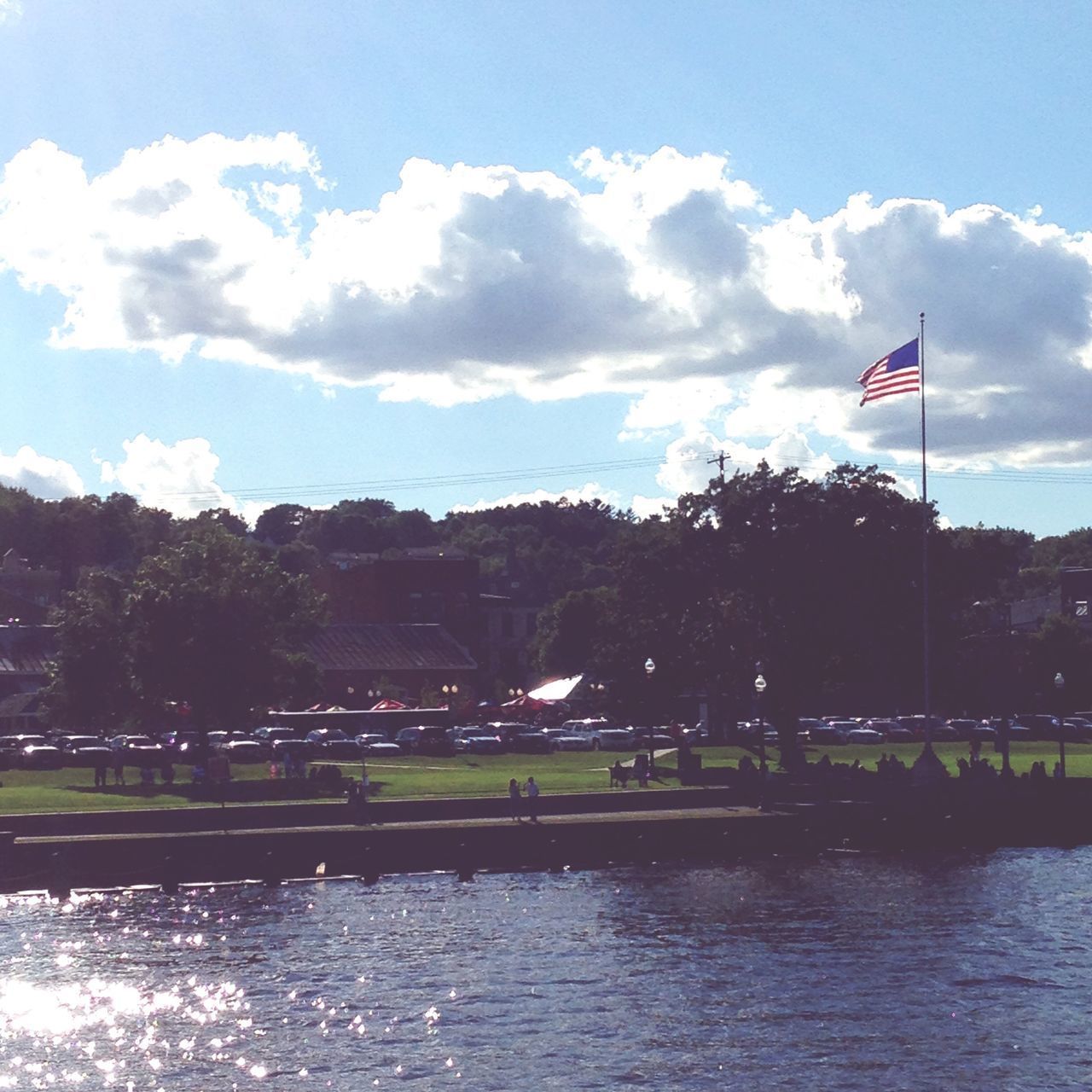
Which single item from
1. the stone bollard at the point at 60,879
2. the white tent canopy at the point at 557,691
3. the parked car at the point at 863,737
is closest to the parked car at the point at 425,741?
the parked car at the point at 863,737

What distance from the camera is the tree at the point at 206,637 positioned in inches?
3022

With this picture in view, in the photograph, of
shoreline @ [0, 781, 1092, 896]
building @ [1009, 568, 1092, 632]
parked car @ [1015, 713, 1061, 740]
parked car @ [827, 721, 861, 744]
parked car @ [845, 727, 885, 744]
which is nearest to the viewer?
shoreline @ [0, 781, 1092, 896]

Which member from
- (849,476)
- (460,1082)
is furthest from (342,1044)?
(849,476)

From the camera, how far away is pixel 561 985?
3959cm

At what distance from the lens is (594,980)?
1578 inches

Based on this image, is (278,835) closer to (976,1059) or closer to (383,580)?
(976,1059)

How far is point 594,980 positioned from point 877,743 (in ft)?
208

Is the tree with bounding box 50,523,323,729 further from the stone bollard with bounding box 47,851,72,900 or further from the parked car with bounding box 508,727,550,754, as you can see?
the stone bollard with bounding box 47,851,72,900

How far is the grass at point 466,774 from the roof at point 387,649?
36804mm

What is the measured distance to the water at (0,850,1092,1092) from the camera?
107 feet

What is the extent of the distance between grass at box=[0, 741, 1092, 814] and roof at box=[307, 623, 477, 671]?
3680cm

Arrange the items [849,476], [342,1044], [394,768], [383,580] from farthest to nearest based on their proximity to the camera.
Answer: [383,580], [394,768], [849,476], [342,1044]

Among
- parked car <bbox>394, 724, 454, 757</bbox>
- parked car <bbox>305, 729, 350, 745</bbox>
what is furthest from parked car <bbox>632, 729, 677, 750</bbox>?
parked car <bbox>305, 729, 350, 745</bbox>

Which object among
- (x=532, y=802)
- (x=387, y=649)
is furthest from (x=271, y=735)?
(x=532, y=802)
